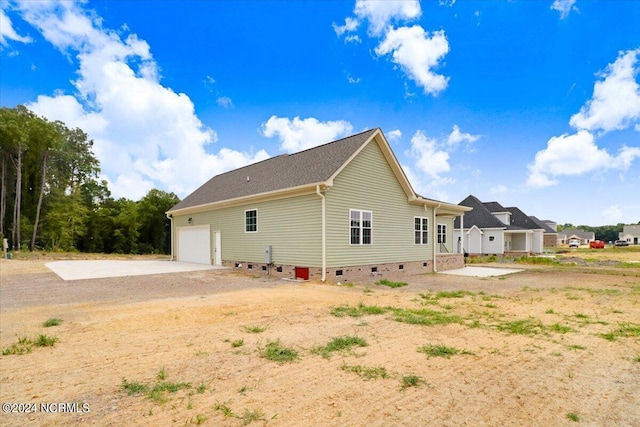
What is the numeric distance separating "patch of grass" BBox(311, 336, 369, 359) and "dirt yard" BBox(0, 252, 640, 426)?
0.04 meters

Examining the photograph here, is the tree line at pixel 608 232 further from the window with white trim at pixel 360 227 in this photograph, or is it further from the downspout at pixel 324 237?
the downspout at pixel 324 237

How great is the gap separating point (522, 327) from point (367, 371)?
12.6 feet

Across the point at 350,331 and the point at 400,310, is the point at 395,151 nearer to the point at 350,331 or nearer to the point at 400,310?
the point at 400,310

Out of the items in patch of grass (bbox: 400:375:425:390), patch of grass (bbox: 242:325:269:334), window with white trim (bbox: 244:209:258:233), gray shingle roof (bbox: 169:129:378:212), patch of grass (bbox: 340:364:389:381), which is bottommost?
patch of grass (bbox: 242:325:269:334)

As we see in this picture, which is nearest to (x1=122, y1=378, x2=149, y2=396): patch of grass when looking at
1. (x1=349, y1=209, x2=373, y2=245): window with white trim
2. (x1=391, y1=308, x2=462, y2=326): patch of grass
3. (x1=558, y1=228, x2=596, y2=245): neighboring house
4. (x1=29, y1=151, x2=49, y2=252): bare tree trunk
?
(x1=391, y1=308, x2=462, y2=326): patch of grass

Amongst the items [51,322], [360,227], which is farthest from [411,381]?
[360,227]

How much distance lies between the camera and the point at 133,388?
11.1 ft

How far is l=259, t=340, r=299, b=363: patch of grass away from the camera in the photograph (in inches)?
167

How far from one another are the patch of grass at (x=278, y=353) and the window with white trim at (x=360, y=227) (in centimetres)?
892

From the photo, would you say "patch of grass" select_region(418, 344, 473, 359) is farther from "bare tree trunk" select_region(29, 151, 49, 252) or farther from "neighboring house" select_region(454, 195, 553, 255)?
"bare tree trunk" select_region(29, 151, 49, 252)

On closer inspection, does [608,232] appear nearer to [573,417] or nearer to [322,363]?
[573,417]

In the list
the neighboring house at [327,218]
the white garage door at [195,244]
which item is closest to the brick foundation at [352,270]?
the neighboring house at [327,218]

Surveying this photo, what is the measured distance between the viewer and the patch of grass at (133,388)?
333 cm

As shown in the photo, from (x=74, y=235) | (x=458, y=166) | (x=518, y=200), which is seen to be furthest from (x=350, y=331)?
(x=518, y=200)
